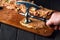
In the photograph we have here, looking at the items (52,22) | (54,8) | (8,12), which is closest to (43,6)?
(54,8)

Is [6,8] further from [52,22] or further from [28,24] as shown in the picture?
[52,22]

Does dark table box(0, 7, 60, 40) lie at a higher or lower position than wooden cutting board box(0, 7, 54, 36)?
lower

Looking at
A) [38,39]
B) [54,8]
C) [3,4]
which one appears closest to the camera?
[38,39]

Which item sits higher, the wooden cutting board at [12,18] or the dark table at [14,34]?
the wooden cutting board at [12,18]

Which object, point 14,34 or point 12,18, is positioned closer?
point 14,34

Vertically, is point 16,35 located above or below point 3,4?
below

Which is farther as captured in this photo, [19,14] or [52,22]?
[19,14]

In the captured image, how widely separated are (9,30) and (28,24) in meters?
0.11

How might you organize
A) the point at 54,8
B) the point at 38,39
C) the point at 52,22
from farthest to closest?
the point at 54,8
the point at 38,39
the point at 52,22

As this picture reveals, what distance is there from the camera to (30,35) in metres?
0.91

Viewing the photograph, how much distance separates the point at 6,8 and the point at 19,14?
0.40 ft

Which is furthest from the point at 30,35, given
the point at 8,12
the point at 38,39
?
the point at 8,12

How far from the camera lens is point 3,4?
3.82 feet

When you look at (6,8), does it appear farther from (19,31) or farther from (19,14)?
(19,31)
